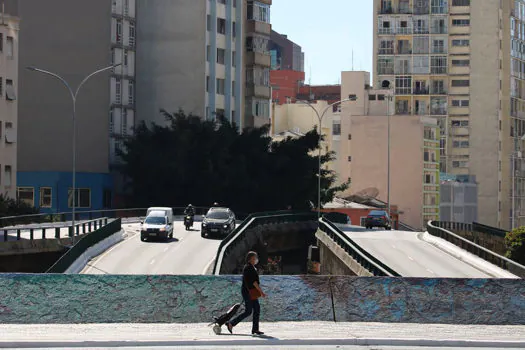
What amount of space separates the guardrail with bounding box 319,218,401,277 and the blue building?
1141 inches

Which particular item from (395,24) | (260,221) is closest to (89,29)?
(260,221)

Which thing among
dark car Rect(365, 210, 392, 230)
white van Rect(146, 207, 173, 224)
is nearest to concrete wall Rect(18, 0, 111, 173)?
dark car Rect(365, 210, 392, 230)

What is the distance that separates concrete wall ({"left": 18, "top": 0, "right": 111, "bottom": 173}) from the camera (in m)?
97.4

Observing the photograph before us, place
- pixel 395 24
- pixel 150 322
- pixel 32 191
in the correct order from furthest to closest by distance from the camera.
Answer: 1. pixel 395 24
2. pixel 32 191
3. pixel 150 322

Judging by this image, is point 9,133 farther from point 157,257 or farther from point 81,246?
point 81,246

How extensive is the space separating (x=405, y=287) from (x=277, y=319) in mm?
3076

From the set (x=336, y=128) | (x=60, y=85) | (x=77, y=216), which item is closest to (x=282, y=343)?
(x=77, y=216)

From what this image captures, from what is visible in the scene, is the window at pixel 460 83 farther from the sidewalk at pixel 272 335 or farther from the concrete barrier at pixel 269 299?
the sidewalk at pixel 272 335

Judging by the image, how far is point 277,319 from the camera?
27.1 meters

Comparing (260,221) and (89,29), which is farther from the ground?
(89,29)

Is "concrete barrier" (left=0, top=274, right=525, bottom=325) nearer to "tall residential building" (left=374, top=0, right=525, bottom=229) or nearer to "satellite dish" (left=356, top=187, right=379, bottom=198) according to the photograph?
"satellite dish" (left=356, top=187, right=379, bottom=198)

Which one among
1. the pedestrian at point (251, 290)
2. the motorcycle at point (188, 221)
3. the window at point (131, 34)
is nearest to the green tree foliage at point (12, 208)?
the motorcycle at point (188, 221)

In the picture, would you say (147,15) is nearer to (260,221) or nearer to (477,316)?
(260,221)

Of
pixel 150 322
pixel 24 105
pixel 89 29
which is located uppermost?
pixel 89 29
